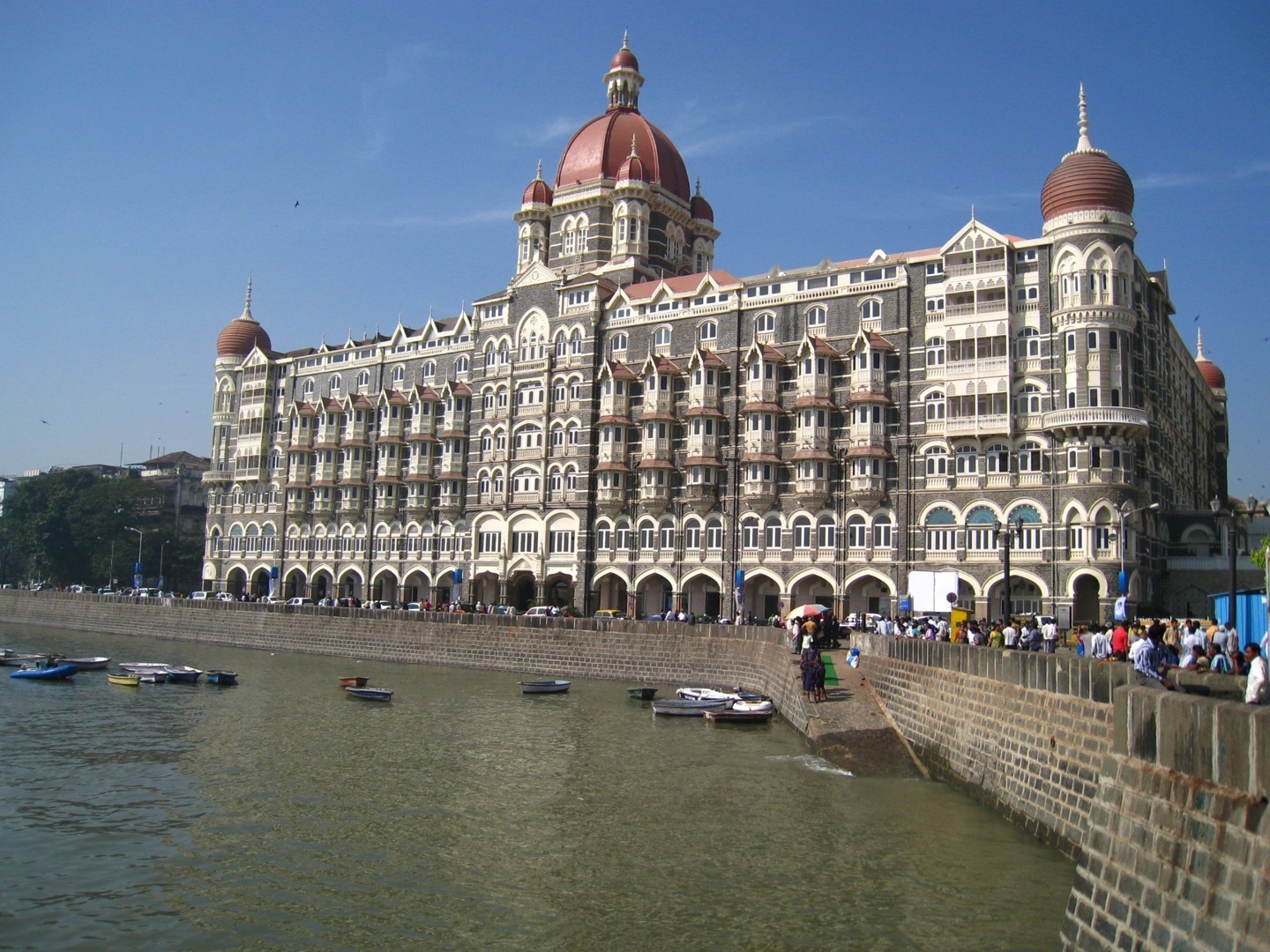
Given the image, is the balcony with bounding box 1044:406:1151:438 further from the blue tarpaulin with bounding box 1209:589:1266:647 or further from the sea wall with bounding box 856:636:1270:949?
the sea wall with bounding box 856:636:1270:949

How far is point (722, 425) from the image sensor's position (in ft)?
220

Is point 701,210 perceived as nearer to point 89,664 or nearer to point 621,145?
point 621,145

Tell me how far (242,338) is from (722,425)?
176 ft

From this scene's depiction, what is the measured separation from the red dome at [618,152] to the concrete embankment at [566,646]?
121 ft

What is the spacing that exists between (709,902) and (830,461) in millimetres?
45393

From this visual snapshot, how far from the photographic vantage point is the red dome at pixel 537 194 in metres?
83.9

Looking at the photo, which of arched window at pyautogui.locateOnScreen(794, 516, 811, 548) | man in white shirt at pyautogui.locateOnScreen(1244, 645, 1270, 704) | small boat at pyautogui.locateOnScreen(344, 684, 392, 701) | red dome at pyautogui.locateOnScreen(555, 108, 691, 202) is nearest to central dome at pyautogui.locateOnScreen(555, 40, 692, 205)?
red dome at pyautogui.locateOnScreen(555, 108, 691, 202)

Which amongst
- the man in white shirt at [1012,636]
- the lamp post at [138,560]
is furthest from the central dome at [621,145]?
the lamp post at [138,560]

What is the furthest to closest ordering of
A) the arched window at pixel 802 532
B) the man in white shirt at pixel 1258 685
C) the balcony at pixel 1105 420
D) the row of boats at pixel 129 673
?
the arched window at pixel 802 532 → the balcony at pixel 1105 420 → the row of boats at pixel 129 673 → the man in white shirt at pixel 1258 685

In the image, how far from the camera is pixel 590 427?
71938mm

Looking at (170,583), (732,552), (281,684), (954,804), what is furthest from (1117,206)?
(170,583)

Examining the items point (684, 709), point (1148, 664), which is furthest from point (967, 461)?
point (1148, 664)

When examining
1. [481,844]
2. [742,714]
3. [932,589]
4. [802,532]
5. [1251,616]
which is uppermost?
[802,532]

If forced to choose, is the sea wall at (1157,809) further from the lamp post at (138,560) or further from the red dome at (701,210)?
the lamp post at (138,560)
